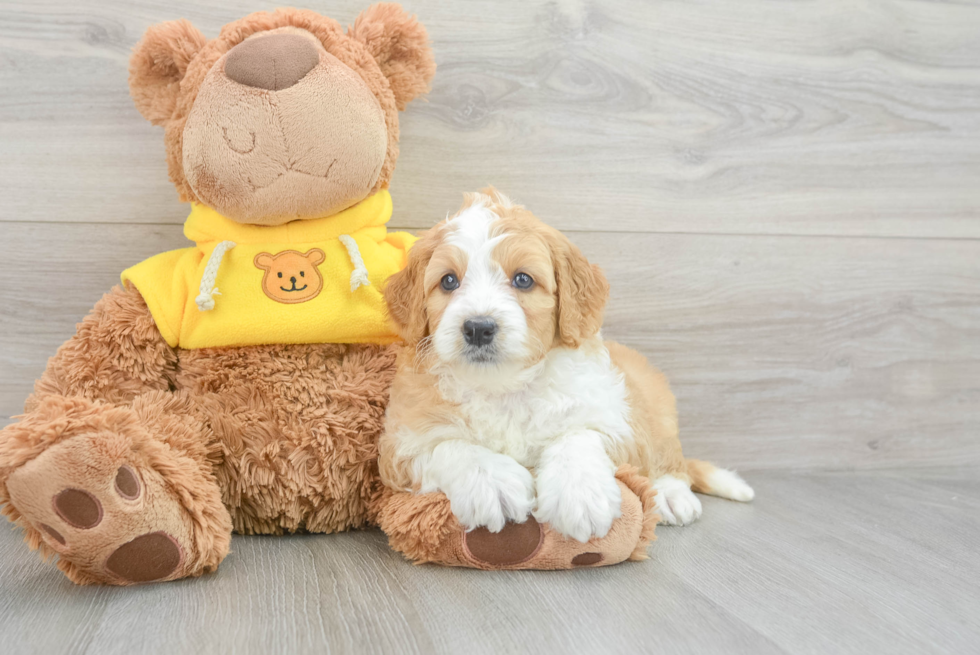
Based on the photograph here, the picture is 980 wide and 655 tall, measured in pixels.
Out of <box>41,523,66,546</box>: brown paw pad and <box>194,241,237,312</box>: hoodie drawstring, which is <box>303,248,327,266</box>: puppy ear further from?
<box>41,523,66,546</box>: brown paw pad

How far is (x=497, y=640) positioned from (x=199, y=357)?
0.84 meters

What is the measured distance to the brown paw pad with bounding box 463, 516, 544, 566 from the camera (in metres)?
1.19

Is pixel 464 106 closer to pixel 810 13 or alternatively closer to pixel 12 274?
pixel 810 13

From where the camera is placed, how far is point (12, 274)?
174 cm

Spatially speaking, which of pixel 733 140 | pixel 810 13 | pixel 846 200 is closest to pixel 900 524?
pixel 846 200

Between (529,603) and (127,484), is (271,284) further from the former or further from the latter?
(529,603)

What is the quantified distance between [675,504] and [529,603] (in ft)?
1.85

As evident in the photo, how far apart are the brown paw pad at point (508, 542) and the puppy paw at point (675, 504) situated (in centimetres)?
43

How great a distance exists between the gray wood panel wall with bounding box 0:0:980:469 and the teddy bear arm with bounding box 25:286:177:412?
374mm

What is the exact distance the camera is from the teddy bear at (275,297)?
1.35 m

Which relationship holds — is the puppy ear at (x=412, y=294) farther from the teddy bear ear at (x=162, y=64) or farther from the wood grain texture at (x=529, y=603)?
the teddy bear ear at (x=162, y=64)

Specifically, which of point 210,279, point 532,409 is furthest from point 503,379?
point 210,279

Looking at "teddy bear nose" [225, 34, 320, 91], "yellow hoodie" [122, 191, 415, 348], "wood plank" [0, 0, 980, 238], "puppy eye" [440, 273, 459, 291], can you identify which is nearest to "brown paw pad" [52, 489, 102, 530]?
"yellow hoodie" [122, 191, 415, 348]

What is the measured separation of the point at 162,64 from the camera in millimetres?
1484
